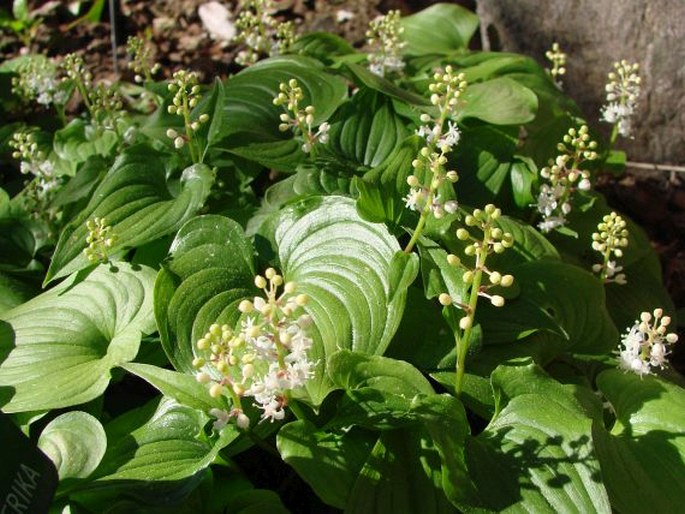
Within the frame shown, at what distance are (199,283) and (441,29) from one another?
2890mm

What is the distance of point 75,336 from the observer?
2824 mm

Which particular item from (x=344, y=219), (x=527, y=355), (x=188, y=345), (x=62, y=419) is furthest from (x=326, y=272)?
(x=62, y=419)

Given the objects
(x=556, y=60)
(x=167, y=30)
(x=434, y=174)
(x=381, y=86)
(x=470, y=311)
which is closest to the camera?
(x=470, y=311)

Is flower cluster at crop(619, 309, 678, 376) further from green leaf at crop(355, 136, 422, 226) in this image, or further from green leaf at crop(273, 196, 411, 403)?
green leaf at crop(355, 136, 422, 226)

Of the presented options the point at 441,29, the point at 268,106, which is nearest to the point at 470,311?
the point at 268,106

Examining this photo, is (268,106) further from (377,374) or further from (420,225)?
(377,374)

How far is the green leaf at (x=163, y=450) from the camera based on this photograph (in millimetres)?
2344

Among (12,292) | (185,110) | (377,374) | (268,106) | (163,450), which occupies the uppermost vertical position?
(185,110)

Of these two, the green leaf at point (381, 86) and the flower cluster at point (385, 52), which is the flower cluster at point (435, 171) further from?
the flower cluster at point (385, 52)

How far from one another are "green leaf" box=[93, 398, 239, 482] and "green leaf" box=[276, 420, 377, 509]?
0.18 meters

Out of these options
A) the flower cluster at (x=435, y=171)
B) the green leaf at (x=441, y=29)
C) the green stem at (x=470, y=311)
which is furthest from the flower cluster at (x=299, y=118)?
the green leaf at (x=441, y=29)

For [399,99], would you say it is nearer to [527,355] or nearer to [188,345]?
[527,355]

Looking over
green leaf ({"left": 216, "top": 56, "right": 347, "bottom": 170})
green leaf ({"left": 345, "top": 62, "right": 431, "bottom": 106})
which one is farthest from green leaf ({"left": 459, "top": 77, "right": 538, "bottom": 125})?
green leaf ({"left": 216, "top": 56, "right": 347, "bottom": 170})

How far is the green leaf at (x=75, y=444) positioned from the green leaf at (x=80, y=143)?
1677 millimetres
